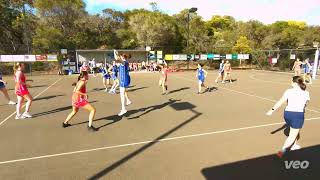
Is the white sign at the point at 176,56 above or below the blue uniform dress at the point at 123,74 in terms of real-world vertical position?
above

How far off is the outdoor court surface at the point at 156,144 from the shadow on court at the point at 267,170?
0.02 metres

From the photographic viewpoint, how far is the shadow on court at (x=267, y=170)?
17.3ft

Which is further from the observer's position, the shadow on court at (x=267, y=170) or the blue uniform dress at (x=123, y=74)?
the blue uniform dress at (x=123, y=74)

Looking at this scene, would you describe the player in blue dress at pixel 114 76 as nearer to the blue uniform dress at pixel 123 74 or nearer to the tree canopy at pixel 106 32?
the blue uniform dress at pixel 123 74

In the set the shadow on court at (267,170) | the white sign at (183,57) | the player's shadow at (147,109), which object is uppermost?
the white sign at (183,57)

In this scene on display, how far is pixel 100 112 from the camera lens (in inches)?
430

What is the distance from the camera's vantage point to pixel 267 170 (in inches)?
217

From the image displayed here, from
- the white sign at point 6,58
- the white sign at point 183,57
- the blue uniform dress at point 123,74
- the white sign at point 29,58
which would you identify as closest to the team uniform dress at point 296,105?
the blue uniform dress at point 123,74

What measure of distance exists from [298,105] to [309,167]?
3.82ft

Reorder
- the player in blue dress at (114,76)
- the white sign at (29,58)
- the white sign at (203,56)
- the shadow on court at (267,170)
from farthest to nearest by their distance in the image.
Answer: the white sign at (203,56)
the white sign at (29,58)
the player in blue dress at (114,76)
the shadow on court at (267,170)

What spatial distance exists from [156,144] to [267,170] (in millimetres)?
2572

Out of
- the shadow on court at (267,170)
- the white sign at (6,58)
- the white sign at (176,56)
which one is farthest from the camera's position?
the white sign at (176,56)

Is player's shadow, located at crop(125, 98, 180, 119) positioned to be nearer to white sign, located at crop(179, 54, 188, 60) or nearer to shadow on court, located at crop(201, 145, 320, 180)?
shadow on court, located at crop(201, 145, 320, 180)

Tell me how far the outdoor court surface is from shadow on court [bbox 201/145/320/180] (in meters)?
→ 0.02
